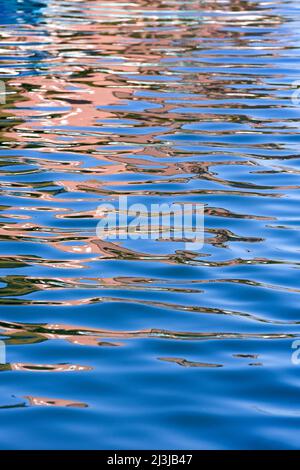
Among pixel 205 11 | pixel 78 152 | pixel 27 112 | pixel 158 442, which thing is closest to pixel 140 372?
pixel 158 442

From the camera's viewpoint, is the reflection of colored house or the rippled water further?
the reflection of colored house

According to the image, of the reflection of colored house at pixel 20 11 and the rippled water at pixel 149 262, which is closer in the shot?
the rippled water at pixel 149 262

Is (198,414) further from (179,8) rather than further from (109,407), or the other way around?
(179,8)

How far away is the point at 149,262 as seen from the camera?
7.25 meters

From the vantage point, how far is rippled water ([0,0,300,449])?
5.11 meters

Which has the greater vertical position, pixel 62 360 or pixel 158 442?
pixel 62 360

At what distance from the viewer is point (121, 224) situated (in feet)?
26.6

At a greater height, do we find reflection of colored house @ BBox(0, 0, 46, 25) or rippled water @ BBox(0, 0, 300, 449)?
reflection of colored house @ BBox(0, 0, 46, 25)

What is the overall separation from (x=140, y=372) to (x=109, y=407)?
0.43 metres

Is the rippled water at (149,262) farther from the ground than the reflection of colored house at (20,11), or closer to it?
closer to it

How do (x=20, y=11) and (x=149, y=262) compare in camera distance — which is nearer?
(x=149, y=262)

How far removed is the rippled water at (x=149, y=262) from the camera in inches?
201

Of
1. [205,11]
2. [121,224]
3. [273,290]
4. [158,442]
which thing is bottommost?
→ [158,442]

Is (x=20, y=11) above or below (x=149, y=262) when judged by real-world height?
above
